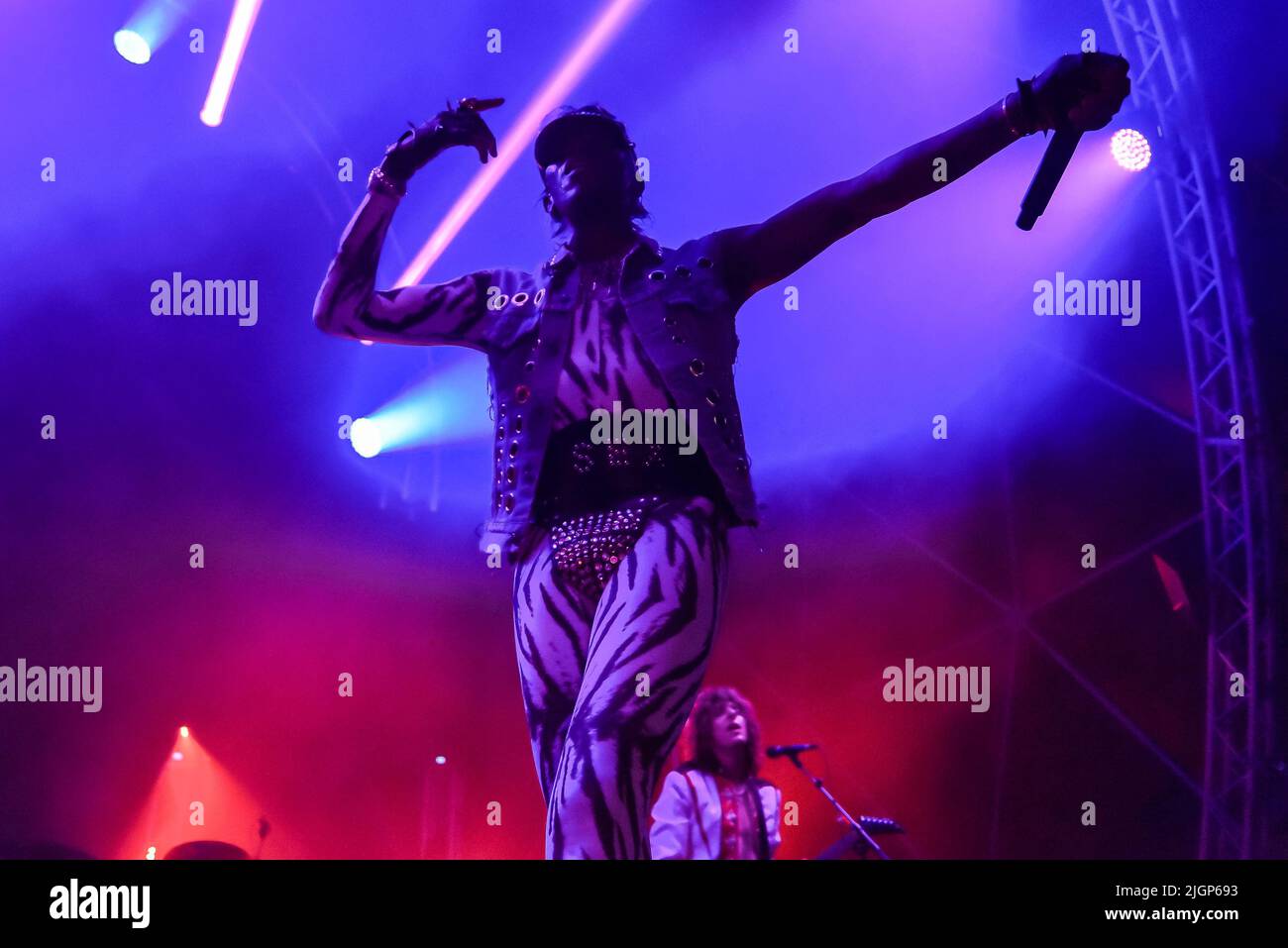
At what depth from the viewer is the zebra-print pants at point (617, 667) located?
8.21 feet

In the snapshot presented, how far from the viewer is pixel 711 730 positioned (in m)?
3.35

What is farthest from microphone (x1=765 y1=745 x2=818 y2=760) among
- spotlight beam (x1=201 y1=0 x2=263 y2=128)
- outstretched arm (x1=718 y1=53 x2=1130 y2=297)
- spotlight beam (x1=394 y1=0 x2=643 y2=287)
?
spotlight beam (x1=201 y1=0 x2=263 y2=128)

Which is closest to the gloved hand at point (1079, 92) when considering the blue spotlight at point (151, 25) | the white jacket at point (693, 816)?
the white jacket at point (693, 816)

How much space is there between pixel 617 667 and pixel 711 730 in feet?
2.78

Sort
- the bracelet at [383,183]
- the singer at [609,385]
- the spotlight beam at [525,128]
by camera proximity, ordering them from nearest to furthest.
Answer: the singer at [609,385] < the bracelet at [383,183] < the spotlight beam at [525,128]

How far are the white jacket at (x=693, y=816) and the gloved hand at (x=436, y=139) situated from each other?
1681 millimetres

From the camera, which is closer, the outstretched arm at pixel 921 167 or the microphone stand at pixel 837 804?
the outstretched arm at pixel 921 167

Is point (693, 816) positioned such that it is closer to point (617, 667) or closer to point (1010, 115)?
point (617, 667)

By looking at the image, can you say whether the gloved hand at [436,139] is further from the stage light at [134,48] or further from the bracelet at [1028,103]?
the bracelet at [1028,103]

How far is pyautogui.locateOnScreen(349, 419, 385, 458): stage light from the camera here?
359 centimetres

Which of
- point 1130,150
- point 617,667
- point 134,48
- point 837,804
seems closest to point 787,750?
point 837,804

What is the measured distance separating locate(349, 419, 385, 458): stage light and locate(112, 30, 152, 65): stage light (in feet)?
3.94

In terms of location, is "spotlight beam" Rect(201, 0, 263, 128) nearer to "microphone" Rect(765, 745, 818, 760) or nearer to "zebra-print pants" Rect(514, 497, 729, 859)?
"zebra-print pants" Rect(514, 497, 729, 859)
